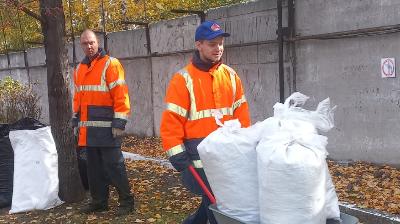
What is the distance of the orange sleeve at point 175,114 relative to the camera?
11.8 ft

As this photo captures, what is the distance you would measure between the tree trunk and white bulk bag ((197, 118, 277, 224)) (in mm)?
3755

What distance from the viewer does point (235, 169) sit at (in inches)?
97.8

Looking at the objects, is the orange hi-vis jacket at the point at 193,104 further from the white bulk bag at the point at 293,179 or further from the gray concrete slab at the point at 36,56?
the gray concrete slab at the point at 36,56

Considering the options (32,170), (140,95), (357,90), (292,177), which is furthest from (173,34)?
(292,177)

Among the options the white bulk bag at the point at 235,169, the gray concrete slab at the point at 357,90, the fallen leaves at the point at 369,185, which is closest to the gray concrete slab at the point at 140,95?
the gray concrete slab at the point at 357,90

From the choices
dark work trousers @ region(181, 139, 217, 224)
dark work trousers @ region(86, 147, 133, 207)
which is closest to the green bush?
dark work trousers @ region(86, 147, 133, 207)

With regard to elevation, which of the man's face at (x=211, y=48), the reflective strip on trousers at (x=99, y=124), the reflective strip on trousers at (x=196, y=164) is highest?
the man's face at (x=211, y=48)

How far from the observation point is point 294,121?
97.0 inches

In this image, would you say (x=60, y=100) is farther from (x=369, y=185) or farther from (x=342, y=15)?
(x=342, y=15)

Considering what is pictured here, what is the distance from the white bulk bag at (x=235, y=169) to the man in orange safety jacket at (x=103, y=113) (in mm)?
2748

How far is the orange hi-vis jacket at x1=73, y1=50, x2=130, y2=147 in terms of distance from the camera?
5277 millimetres

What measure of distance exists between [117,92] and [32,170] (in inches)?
56.7

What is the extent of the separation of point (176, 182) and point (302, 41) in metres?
2.94

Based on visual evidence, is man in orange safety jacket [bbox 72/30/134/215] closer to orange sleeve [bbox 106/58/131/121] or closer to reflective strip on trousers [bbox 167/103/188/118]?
orange sleeve [bbox 106/58/131/121]
